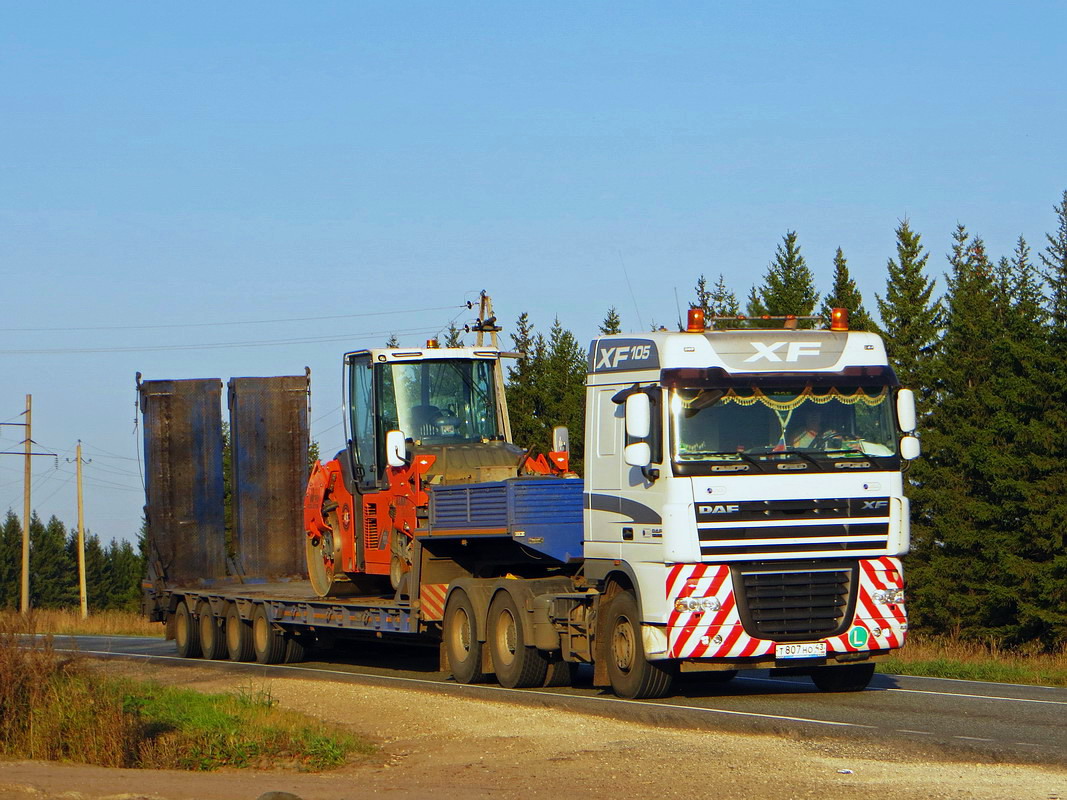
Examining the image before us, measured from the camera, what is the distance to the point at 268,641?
21938mm

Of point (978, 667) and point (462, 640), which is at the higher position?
point (462, 640)

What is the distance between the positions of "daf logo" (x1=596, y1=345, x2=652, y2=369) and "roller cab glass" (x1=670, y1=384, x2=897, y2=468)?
2.53ft

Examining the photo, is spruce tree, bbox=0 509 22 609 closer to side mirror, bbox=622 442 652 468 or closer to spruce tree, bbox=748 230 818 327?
spruce tree, bbox=748 230 818 327

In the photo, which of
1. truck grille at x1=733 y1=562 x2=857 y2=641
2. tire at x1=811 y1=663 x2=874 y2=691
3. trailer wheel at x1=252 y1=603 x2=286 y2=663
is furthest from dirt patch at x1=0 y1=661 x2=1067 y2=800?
trailer wheel at x1=252 y1=603 x2=286 y2=663

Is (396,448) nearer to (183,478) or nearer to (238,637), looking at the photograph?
(238,637)

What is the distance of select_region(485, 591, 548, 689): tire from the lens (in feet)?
52.3

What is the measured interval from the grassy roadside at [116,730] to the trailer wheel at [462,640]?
158 inches

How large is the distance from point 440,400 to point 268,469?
5977mm

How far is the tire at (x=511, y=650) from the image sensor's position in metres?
15.9

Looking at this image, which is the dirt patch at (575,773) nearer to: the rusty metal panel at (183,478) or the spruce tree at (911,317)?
the rusty metal panel at (183,478)

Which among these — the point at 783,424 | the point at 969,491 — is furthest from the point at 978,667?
the point at 969,491

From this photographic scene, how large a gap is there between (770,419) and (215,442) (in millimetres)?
13809

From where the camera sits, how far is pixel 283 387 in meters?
24.8

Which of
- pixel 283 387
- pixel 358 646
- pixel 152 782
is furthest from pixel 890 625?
pixel 283 387
